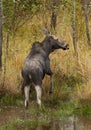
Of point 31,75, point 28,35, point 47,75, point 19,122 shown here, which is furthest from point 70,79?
point 28,35

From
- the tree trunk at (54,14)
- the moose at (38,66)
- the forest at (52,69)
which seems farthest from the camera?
the tree trunk at (54,14)

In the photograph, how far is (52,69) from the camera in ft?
44.7

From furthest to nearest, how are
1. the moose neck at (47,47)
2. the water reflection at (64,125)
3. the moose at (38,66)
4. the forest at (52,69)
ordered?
the moose neck at (47,47), the moose at (38,66), the forest at (52,69), the water reflection at (64,125)

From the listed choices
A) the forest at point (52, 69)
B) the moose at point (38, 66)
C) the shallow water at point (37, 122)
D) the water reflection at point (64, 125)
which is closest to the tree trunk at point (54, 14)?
the forest at point (52, 69)

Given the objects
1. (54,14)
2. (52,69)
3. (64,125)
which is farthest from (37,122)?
(54,14)

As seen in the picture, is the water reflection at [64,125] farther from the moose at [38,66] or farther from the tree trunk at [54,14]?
the tree trunk at [54,14]

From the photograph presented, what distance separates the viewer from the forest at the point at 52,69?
422 inches

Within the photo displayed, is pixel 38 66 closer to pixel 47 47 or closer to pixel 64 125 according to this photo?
pixel 47 47

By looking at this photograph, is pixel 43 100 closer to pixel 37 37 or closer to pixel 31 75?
pixel 31 75

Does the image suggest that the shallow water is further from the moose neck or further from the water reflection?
the moose neck

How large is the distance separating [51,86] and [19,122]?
2.30 meters

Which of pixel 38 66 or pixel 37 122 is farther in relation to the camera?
pixel 38 66

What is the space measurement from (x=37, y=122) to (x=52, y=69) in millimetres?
3434

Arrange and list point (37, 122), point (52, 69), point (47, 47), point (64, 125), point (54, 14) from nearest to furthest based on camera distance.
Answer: point (64, 125) < point (37, 122) < point (47, 47) < point (52, 69) < point (54, 14)
